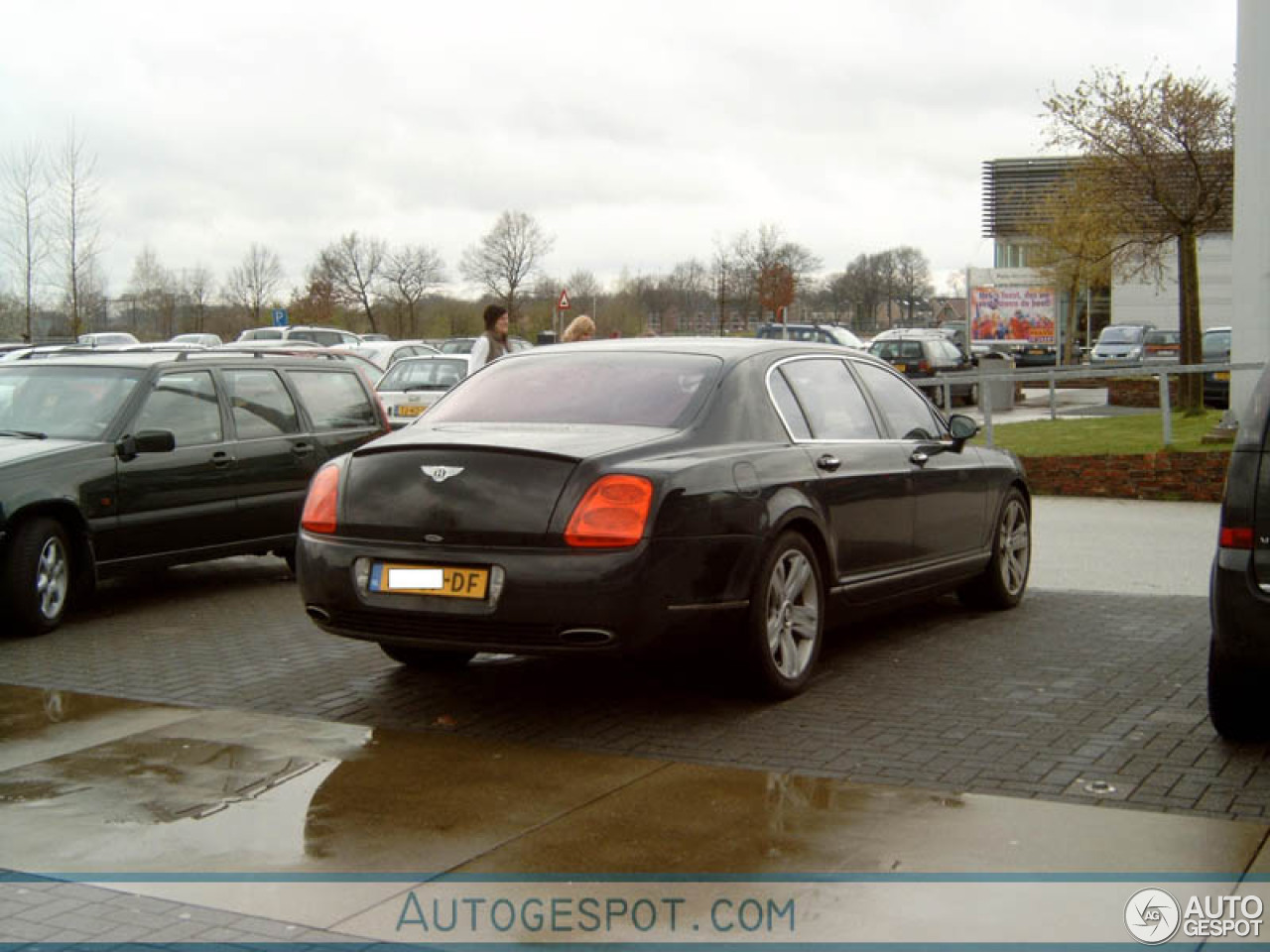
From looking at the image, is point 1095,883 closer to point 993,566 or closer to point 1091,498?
point 993,566

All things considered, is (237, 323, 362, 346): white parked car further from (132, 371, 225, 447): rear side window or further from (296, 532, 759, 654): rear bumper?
(296, 532, 759, 654): rear bumper

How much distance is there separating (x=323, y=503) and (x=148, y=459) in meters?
3.31

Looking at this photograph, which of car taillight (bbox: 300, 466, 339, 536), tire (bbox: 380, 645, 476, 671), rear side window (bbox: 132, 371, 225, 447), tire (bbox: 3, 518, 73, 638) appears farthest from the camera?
rear side window (bbox: 132, 371, 225, 447)

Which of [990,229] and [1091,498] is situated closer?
[1091,498]

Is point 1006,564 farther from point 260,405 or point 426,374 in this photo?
point 426,374

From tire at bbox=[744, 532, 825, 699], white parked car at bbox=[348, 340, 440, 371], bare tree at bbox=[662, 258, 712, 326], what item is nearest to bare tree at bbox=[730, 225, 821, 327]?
bare tree at bbox=[662, 258, 712, 326]

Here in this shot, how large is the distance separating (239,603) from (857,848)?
19.7 feet

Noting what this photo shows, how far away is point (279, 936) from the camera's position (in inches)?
153

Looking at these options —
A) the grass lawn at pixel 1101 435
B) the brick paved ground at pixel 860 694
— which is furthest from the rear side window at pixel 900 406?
the grass lawn at pixel 1101 435

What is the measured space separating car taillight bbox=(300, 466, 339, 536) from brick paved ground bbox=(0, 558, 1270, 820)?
0.79 metres

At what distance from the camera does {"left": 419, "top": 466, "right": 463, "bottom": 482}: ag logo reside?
6047 mm

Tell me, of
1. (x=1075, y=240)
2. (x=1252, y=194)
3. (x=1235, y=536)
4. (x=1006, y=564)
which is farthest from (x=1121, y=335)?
(x=1235, y=536)

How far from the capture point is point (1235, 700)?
5574 mm

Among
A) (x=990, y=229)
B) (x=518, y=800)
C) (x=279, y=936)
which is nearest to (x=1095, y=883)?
(x=518, y=800)
